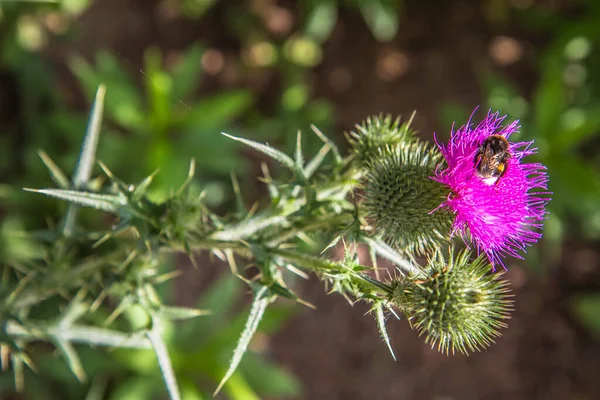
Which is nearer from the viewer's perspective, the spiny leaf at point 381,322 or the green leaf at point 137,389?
the spiny leaf at point 381,322

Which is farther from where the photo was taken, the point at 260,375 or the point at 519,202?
the point at 260,375

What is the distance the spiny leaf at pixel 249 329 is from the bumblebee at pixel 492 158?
1003mm

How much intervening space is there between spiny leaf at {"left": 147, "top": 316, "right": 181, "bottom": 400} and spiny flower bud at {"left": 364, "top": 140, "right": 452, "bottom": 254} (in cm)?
106

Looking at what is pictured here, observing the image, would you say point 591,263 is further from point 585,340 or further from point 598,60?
point 598,60

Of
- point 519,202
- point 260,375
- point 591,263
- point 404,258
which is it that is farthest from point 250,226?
point 591,263

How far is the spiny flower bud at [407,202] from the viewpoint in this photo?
2.50 metres

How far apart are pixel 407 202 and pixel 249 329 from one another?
0.86 meters

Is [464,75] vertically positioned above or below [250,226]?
above

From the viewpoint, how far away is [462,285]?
2.34 m

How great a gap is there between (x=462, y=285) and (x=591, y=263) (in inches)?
193

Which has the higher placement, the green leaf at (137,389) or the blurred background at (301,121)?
the blurred background at (301,121)

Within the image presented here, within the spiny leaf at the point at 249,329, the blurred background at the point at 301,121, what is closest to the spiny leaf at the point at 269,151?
the spiny leaf at the point at 249,329

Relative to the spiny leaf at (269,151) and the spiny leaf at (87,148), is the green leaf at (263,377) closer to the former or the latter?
the spiny leaf at (87,148)

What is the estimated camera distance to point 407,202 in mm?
2496
